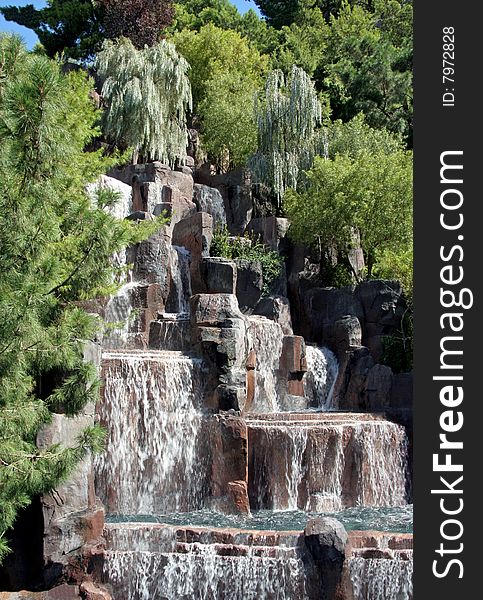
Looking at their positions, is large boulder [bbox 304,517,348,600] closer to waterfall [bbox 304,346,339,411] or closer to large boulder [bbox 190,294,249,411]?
large boulder [bbox 190,294,249,411]

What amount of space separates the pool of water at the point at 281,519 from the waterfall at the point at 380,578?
90.9 inches

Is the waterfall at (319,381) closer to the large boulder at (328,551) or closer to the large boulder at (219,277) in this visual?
the large boulder at (219,277)

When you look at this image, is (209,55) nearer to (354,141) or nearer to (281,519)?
(354,141)

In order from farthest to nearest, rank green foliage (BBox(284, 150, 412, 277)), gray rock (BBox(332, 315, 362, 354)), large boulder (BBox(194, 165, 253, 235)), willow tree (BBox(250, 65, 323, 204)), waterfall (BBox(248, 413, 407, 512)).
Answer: willow tree (BBox(250, 65, 323, 204))
large boulder (BBox(194, 165, 253, 235))
green foliage (BBox(284, 150, 412, 277))
gray rock (BBox(332, 315, 362, 354))
waterfall (BBox(248, 413, 407, 512))

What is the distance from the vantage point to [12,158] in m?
9.21

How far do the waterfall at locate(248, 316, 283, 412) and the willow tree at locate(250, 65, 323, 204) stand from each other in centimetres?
868

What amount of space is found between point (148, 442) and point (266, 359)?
4916 mm

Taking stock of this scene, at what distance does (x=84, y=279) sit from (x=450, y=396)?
4924 millimetres

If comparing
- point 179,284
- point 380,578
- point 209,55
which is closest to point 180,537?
point 380,578

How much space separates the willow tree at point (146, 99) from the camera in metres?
26.8

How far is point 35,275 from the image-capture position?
897 cm

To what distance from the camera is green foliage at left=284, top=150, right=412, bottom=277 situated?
77.9 feet

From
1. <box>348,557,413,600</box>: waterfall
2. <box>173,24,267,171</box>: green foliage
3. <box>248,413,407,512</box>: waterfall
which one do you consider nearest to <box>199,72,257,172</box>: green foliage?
<box>173,24,267,171</box>: green foliage

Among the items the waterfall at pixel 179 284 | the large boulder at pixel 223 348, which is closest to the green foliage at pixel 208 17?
the waterfall at pixel 179 284
